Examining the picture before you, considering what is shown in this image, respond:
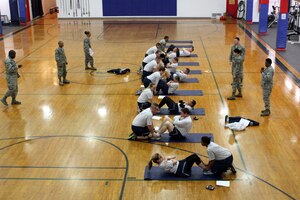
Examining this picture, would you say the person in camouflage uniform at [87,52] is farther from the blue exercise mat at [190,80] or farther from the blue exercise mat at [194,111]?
the blue exercise mat at [194,111]

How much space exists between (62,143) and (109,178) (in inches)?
101

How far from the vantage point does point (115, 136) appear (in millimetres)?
12875

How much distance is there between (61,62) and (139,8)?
20352mm

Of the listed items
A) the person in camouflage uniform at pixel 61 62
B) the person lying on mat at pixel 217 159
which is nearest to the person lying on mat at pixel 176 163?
the person lying on mat at pixel 217 159

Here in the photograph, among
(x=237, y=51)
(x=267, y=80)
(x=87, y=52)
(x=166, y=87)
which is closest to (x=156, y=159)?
(x=267, y=80)

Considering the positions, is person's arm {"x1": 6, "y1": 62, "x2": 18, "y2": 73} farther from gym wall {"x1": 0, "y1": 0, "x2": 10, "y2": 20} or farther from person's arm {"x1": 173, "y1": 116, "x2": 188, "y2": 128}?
gym wall {"x1": 0, "y1": 0, "x2": 10, "y2": 20}

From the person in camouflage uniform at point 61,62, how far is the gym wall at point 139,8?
19.7 metres

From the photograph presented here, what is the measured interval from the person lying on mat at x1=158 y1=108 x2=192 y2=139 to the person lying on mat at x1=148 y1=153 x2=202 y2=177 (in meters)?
1.89

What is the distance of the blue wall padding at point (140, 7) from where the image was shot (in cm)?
3650

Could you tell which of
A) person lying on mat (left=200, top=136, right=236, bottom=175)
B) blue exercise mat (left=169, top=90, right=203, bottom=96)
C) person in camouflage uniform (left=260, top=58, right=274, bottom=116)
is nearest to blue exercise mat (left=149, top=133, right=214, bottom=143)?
person lying on mat (left=200, top=136, right=236, bottom=175)

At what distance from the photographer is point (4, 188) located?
10.1 meters

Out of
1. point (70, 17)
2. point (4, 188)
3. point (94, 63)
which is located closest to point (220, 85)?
point (94, 63)

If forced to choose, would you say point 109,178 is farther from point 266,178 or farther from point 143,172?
point 266,178

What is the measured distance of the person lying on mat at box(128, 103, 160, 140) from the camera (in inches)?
479
